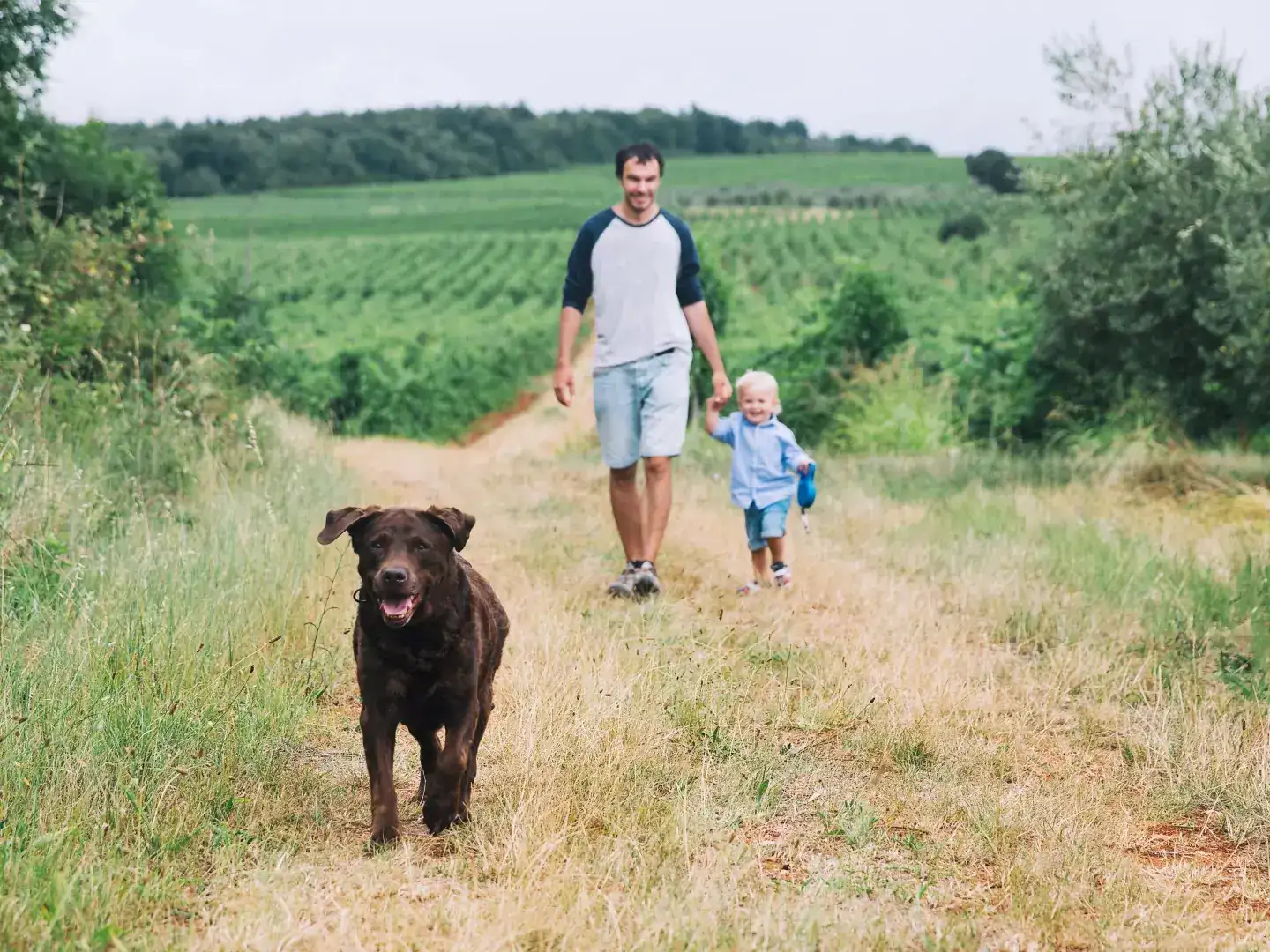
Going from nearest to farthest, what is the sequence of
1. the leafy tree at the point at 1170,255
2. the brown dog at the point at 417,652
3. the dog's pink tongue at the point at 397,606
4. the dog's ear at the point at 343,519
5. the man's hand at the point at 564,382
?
the dog's pink tongue at the point at 397,606, the brown dog at the point at 417,652, the dog's ear at the point at 343,519, the man's hand at the point at 564,382, the leafy tree at the point at 1170,255

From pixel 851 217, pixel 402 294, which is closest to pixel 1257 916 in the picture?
pixel 402 294

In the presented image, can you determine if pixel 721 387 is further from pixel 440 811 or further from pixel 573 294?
pixel 440 811

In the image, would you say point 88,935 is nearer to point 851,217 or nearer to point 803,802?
point 803,802

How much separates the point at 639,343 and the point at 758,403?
0.78 m

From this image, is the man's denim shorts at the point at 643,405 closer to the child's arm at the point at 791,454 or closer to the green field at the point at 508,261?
the child's arm at the point at 791,454

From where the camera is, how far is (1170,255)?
13.0 meters

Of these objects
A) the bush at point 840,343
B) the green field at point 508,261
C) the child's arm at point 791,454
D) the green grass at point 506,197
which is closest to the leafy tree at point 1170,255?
the green field at point 508,261

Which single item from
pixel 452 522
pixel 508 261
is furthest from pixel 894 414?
pixel 508 261

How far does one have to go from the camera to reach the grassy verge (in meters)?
3.01

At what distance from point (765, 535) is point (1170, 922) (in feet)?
13.8

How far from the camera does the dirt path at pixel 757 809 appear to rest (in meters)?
2.98

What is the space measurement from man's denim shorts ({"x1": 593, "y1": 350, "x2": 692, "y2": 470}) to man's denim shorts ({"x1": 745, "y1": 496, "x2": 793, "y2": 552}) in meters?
0.61

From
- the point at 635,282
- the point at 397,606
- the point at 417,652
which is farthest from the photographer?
the point at 635,282

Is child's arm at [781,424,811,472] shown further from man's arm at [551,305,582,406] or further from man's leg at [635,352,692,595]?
man's arm at [551,305,582,406]
